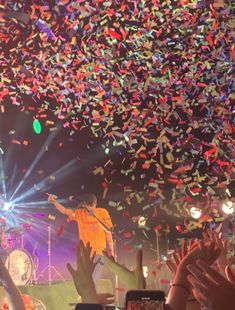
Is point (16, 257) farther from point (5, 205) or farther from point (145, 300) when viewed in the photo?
point (145, 300)

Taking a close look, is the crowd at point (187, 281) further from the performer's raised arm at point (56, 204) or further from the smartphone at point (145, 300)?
the performer's raised arm at point (56, 204)

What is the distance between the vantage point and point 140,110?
5.76 m

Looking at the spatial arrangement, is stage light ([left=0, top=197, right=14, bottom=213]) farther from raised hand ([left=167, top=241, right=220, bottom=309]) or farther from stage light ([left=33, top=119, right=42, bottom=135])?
raised hand ([left=167, top=241, right=220, bottom=309])

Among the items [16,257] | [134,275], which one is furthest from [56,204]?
[134,275]

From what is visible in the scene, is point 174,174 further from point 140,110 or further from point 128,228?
point 140,110

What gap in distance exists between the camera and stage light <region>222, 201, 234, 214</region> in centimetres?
732

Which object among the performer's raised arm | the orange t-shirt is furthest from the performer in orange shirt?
the performer's raised arm

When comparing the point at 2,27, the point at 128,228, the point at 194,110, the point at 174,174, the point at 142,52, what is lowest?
the point at 128,228

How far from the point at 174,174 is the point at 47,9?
12.2 feet

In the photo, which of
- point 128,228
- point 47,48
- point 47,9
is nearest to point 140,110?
point 47,48

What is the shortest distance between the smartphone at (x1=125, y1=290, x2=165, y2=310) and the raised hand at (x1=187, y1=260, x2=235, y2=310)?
6.7 inches

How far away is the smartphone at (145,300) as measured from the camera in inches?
50.8

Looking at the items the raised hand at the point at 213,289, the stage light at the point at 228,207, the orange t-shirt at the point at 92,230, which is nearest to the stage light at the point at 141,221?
the stage light at the point at 228,207

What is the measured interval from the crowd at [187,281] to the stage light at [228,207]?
16.6ft
